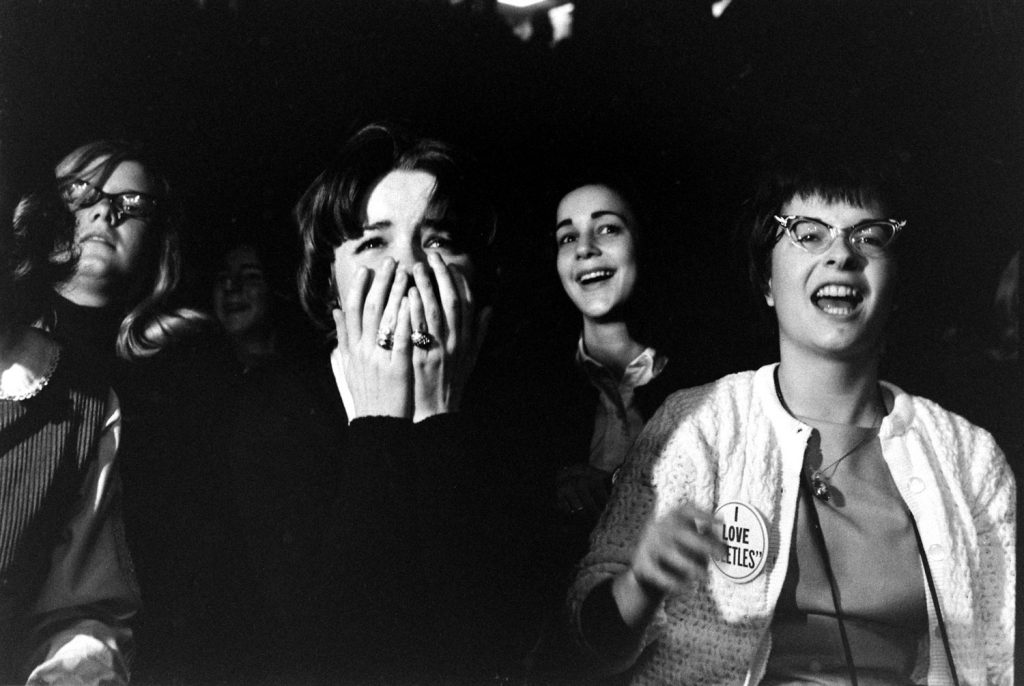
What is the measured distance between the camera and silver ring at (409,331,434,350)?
2324 mm

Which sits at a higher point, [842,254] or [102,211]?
[102,211]

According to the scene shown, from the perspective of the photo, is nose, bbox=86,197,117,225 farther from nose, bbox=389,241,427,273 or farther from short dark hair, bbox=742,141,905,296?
short dark hair, bbox=742,141,905,296

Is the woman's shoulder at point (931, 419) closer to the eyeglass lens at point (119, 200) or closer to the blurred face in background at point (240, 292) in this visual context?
the blurred face in background at point (240, 292)

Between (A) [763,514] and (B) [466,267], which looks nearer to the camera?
(A) [763,514]

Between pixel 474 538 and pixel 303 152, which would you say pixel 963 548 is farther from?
pixel 303 152

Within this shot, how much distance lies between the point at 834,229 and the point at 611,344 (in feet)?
1.90

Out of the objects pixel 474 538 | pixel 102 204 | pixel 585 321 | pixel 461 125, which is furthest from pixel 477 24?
pixel 474 538

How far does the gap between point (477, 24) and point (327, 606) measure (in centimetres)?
143

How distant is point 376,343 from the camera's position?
2.32m

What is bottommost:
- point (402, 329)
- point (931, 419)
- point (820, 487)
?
point (820, 487)

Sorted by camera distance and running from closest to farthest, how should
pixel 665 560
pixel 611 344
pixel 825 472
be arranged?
1. pixel 665 560
2. pixel 825 472
3. pixel 611 344

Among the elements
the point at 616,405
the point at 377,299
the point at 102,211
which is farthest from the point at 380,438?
the point at 102,211

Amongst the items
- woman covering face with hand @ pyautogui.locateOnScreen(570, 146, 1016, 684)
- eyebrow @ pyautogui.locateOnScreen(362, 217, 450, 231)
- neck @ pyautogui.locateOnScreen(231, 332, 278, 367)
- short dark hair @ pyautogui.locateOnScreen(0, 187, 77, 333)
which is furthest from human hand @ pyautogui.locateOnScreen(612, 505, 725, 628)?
short dark hair @ pyautogui.locateOnScreen(0, 187, 77, 333)

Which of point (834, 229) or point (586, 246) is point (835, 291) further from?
point (586, 246)
